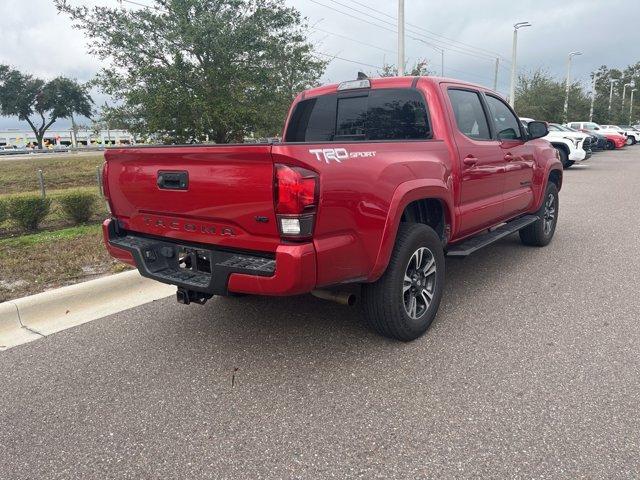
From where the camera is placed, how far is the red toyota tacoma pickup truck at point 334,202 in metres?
2.72

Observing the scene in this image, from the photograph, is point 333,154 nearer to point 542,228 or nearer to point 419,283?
point 419,283

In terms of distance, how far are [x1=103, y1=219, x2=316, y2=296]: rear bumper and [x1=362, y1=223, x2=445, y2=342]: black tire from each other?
672 mm

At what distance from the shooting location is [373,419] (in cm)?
266

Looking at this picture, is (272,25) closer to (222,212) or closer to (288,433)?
(222,212)

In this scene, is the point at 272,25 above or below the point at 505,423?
above

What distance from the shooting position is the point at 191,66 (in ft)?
30.3

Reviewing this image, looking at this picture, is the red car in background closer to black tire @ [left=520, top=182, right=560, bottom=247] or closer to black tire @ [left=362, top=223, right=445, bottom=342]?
black tire @ [left=520, top=182, right=560, bottom=247]

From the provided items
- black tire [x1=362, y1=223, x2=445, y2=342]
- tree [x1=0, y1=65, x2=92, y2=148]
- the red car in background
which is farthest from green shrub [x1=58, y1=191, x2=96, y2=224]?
tree [x1=0, y1=65, x2=92, y2=148]

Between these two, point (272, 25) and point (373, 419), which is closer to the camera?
point (373, 419)

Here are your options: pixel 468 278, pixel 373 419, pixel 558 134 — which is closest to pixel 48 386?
pixel 373 419

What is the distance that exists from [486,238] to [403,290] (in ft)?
5.47

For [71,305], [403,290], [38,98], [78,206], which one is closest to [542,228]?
[403,290]

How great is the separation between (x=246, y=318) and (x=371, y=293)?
122cm

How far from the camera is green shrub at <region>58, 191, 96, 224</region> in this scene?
7934 mm
